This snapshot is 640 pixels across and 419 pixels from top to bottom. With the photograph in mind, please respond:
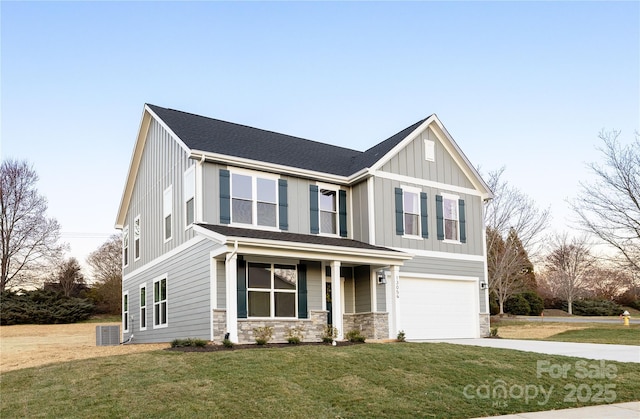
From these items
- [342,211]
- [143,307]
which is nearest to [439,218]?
[342,211]

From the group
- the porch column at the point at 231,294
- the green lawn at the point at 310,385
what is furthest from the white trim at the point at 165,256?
the green lawn at the point at 310,385

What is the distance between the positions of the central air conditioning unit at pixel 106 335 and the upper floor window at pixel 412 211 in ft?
34.5

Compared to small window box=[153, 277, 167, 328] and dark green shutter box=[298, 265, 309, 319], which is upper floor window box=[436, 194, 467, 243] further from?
small window box=[153, 277, 167, 328]

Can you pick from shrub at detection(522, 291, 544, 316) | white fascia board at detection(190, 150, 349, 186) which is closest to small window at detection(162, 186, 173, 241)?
white fascia board at detection(190, 150, 349, 186)

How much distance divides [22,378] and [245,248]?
5.58 meters

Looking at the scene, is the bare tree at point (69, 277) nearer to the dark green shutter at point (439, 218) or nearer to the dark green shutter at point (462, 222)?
the dark green shutter at point (439, 218)

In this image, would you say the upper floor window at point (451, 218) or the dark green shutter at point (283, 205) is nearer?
the dark green shutter at point (283, 205)

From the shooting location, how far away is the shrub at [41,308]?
3534 centimetres

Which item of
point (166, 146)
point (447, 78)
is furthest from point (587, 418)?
point (166, 146)

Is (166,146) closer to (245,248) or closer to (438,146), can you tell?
(245,248)

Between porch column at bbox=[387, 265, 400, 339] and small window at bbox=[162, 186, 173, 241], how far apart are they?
7.28 m

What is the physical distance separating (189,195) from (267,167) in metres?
2.43

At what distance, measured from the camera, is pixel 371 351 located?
1246cm

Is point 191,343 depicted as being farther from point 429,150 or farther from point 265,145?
point 429,150
